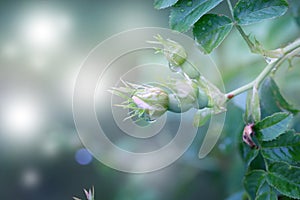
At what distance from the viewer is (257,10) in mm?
670

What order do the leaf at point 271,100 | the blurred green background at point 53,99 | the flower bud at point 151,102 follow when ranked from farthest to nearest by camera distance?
the blurred green background at point 53,99 → the leaf at point 271,100 → the flower bud at point 151,102

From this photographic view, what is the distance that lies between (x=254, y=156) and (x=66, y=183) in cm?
111

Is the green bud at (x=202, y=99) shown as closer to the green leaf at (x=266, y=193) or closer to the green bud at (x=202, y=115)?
the green bud at (x=202, y=115)

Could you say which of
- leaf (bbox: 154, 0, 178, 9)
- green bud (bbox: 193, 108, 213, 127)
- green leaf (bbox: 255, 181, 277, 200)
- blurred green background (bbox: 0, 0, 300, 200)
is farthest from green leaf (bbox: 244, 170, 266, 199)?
blurred green background (bbox: 0, 0, 300, 200)

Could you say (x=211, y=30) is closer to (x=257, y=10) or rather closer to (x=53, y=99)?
(x=257, y=10)

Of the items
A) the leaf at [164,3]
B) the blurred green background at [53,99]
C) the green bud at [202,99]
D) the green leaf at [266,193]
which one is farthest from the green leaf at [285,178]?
the blurred green background at [53,99]

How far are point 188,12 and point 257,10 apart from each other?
0.08 meters

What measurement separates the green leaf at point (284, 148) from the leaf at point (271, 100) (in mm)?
136

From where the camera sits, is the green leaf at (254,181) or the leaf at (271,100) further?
the leaf at (271,100)

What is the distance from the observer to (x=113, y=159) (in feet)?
4.75

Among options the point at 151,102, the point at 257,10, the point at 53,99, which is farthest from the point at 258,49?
the point at 53,99

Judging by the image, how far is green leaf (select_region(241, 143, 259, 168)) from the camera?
70 cm

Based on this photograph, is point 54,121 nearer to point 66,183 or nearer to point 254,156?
point 66,183

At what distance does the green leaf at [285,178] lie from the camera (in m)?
0.66
